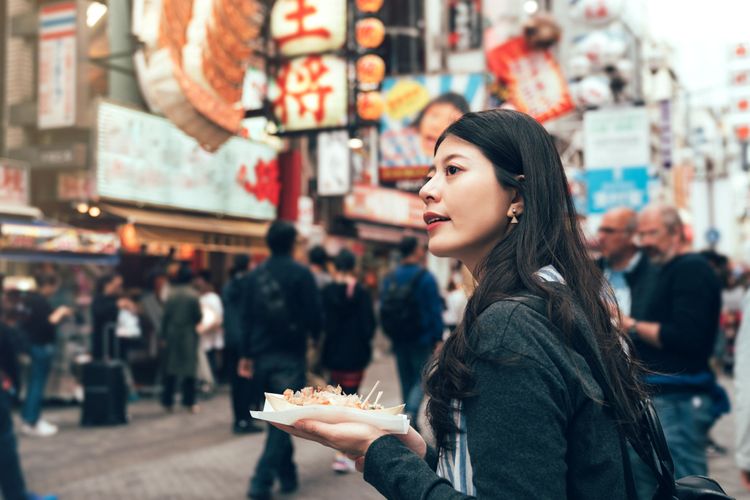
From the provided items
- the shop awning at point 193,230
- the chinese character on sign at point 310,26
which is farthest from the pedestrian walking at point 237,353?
the chinese character on sign at point 310,26

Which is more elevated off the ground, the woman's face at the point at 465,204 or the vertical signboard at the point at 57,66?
the vertical signboard at the point at 57,66

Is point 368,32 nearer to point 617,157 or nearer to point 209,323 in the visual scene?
point 617,157

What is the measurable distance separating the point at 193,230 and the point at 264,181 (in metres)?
3.42

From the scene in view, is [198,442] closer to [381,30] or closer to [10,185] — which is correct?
[10,185]

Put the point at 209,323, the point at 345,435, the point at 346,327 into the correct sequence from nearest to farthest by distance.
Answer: the point at 345,435, the point at 346,327, the point at 209,323

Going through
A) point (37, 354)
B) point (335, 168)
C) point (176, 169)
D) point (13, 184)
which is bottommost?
point (37, 354)

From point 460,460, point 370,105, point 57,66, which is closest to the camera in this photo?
point 460,460

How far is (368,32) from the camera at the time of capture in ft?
52.1

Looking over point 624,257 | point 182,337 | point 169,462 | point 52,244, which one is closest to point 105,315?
point 182,337

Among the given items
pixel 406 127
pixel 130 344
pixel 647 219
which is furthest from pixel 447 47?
pixel 647 219

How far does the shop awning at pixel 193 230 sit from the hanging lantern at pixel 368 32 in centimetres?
463

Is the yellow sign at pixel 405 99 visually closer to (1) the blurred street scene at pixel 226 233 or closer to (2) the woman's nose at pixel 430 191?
(1) the blurred street scene at pixel 226 233

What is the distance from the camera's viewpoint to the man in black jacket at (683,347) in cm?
471

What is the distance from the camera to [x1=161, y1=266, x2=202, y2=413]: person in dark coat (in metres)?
11.6
